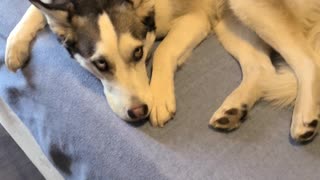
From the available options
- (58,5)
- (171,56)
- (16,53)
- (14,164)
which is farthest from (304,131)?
(14,164)

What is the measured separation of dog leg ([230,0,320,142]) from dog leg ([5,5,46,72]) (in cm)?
58

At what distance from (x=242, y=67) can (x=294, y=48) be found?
15 centimetres

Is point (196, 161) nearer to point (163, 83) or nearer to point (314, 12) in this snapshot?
point (163, 83)

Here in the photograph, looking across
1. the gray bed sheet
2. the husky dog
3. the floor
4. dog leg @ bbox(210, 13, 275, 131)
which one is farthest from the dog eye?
the floor

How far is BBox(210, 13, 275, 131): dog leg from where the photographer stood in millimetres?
1151

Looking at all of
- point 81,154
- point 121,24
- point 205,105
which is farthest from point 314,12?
point 81,154

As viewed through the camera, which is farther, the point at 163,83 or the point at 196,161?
the point at 163,83

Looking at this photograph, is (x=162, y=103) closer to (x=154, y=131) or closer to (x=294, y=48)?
(x=154, y=131)

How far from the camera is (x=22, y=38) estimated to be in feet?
4.60

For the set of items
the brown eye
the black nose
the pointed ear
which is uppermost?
the pointed ear

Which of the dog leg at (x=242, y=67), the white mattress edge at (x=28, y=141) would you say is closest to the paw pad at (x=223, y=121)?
the dog leg at (x=242, y=67)

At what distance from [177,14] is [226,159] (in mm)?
566

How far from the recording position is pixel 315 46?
124 cm

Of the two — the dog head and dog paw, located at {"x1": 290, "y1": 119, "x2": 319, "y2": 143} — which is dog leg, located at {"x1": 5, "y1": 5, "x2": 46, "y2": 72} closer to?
the dog head
